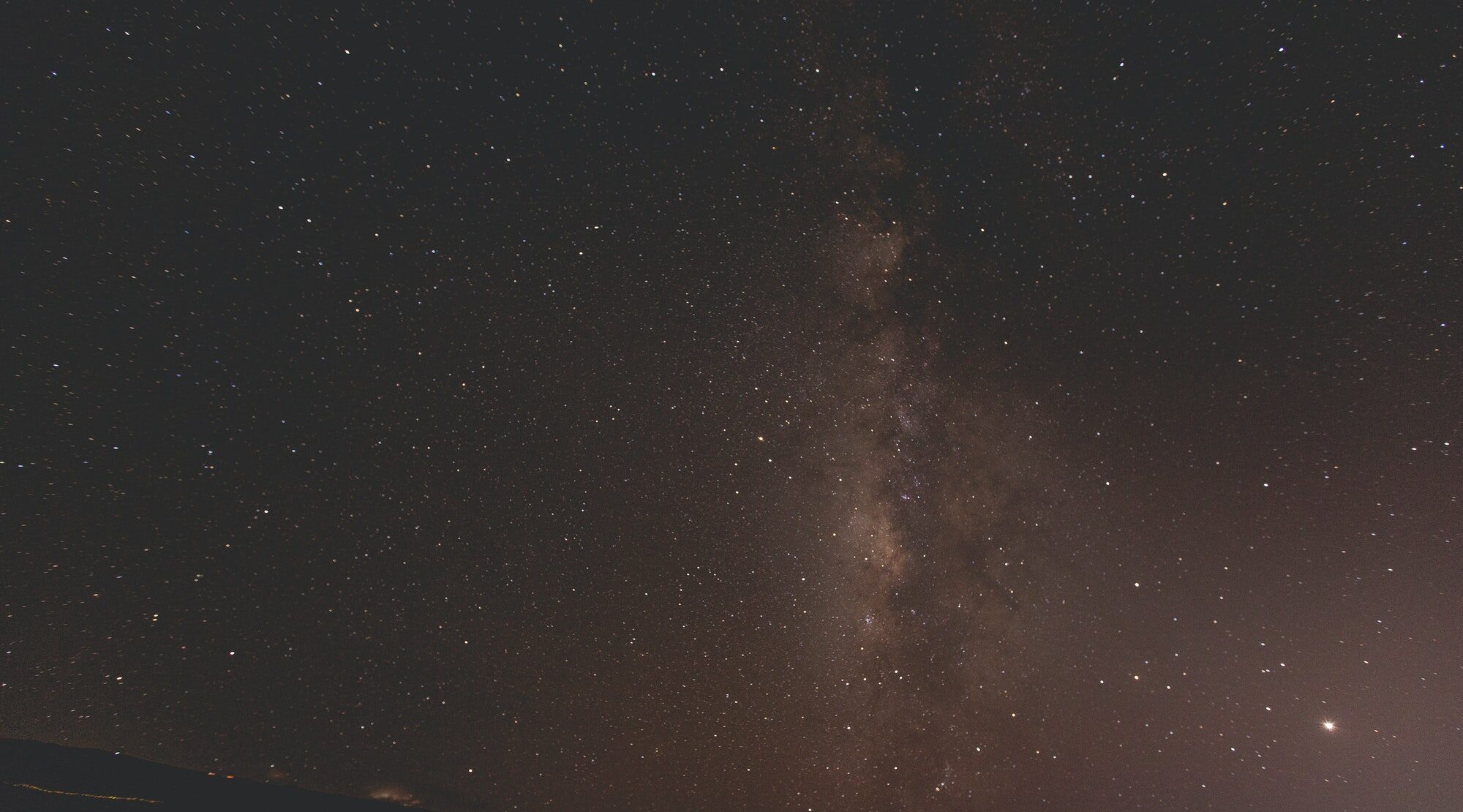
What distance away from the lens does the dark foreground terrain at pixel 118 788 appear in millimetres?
967

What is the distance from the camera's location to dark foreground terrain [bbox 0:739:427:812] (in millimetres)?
967

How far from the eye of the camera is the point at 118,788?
1.06 m

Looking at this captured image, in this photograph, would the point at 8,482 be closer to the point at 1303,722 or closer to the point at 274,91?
the point at 274,91

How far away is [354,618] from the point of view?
146 cm

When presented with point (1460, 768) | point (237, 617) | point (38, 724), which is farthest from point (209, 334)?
point (1460, 768)

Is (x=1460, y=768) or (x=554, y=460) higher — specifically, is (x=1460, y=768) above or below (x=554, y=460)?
below

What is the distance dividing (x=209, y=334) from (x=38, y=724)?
3.36 ft

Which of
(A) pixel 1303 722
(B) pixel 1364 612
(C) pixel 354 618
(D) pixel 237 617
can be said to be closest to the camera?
(D) pixel 237 617

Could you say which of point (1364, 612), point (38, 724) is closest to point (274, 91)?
point (38, 724)

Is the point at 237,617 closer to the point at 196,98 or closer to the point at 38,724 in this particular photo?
the point at 38,724

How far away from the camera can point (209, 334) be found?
1.21m

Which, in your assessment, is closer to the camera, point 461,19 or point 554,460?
point 461,19

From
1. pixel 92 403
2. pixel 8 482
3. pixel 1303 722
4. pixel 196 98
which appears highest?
pixel 196 98

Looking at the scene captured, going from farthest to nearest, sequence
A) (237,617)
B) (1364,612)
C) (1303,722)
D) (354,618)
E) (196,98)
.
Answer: (1303,722) < (1364,612) < (354,618) < (237,617) < (196,98)
